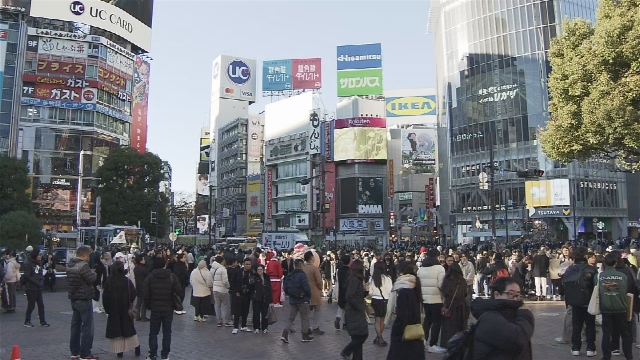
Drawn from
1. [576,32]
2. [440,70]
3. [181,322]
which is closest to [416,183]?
[440,70]

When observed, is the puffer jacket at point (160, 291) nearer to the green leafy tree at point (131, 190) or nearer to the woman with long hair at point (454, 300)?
the woman with long hair at point (454, 300)

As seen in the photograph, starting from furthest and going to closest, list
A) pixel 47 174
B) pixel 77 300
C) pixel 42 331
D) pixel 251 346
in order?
pixel 47 174, pixel 42 331, pixel 251 346, pixel 77 300

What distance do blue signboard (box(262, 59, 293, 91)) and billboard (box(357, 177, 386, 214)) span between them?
24.5 m

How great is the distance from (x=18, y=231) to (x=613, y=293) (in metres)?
34.6

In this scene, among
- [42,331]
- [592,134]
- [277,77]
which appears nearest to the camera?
[42,331]

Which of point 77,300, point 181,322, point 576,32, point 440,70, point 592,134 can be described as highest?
point 440,70

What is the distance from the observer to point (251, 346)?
11.2 m

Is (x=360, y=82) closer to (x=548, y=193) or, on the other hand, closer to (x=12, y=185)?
(x=548, y=193)

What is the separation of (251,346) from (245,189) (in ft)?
279

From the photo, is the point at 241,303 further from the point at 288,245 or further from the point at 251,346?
the point at 288,245

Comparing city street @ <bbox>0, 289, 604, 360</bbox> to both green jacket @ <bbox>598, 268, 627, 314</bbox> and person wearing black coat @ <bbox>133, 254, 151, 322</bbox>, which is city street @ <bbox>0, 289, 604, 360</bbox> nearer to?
person wearing black coat @ <bbox>133, 254, 151, 322</bbox>

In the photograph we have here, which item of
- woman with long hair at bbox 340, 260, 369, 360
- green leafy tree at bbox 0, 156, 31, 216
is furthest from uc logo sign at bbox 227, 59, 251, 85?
woman with long hair at bbox 340, 260, 369, 360

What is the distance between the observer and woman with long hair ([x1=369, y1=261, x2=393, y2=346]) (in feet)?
34.8

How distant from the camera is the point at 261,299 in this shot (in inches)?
501
